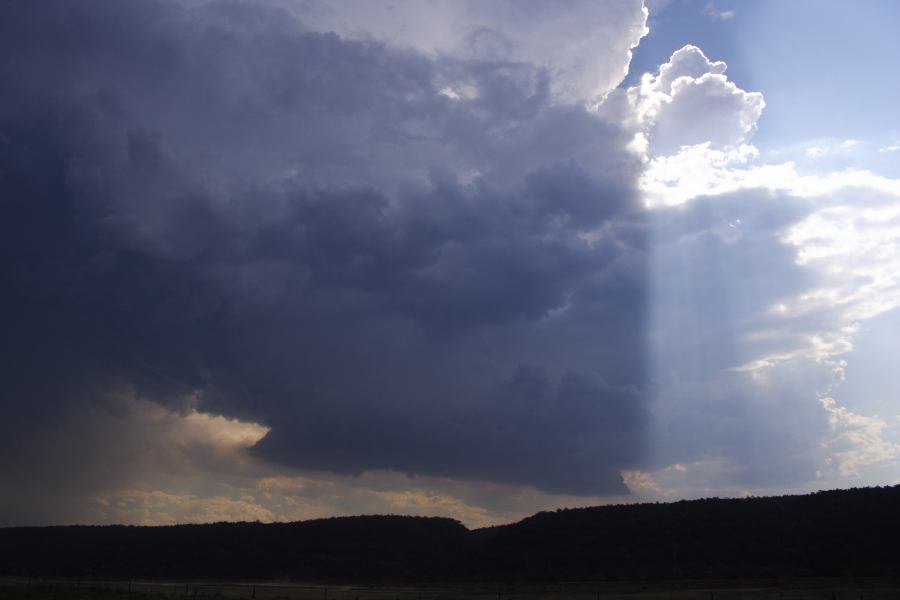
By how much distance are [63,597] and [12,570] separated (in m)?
110

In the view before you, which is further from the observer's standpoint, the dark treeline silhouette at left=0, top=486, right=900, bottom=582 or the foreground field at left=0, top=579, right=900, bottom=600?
the dark treeline silhouette at left=0, top=486, right=900, bottom=582

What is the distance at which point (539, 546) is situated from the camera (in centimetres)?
13750

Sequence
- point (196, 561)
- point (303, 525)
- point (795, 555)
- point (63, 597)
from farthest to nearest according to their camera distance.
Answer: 1. point (303, 525)
2. point (196, 561)
3. point (795, 555)
4. point (63, 597)

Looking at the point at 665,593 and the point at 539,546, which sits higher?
the point at 539,546

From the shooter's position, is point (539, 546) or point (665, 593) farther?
point (539, 546)

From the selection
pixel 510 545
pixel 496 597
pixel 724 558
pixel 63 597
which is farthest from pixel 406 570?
pixel 63 597

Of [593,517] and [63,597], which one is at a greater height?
[593,517]

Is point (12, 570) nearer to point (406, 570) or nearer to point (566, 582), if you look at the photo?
point (406, 570)

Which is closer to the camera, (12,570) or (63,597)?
(63,597)

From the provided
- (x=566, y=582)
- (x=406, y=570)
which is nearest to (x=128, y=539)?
(x=406, y=570)

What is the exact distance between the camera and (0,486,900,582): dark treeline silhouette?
10600cm

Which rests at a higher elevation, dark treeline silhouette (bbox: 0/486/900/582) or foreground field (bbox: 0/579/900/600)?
dark treeline silhouette (bbox: 0/486/900/582)

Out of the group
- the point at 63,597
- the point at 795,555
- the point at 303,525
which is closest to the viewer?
the point at 63,597

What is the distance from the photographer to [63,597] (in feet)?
248
